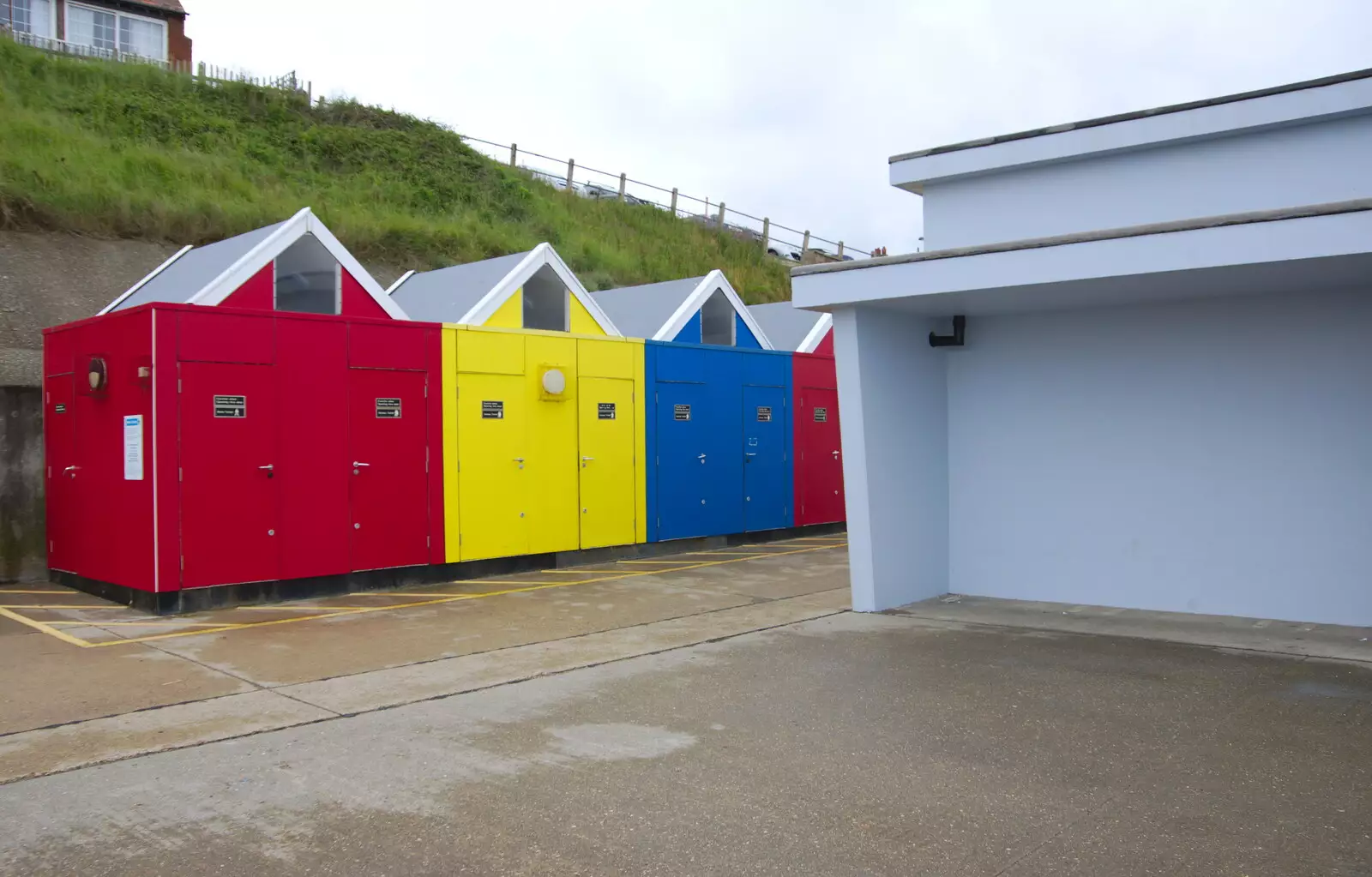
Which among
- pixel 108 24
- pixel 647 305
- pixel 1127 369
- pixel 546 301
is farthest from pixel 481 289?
pixel 108 24

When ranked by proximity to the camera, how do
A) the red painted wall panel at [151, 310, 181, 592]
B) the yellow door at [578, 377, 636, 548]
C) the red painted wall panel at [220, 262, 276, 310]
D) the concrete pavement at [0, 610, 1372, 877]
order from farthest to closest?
the yellow door at [578, 377, 636, 548], the red painted wall panel at [220, 262, 276, 310], the red painted wall panel at [151, 310, 181, 592], the concrete pavement at [0, 610, 1372, 877]

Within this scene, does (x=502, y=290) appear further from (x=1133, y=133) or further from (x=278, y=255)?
(x=1133, y=133)

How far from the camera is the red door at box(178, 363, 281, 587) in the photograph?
378 inches

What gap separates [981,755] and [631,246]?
88.3 feet

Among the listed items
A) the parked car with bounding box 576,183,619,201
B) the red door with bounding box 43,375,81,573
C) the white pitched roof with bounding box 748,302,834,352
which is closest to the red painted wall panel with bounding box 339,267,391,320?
the red door with bounding box 43,375,81,573

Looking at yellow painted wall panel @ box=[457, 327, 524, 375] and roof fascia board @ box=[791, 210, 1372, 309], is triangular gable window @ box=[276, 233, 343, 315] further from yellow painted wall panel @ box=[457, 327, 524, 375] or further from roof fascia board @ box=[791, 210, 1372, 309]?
roof fascia board @ box=[791, 210, 1372, 309]

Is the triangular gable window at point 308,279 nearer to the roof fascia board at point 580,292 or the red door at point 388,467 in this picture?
the red door at point 388,467

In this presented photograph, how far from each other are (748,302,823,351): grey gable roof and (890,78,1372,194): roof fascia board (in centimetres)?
697

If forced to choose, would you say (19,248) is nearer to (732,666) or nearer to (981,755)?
(732,666)

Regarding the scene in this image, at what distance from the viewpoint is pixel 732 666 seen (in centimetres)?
738

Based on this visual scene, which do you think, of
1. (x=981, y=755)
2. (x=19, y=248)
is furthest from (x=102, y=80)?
(x=981, y=755)

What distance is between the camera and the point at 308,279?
11156mm

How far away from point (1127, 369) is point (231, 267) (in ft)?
28.6

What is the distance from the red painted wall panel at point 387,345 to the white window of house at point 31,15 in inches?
1082
